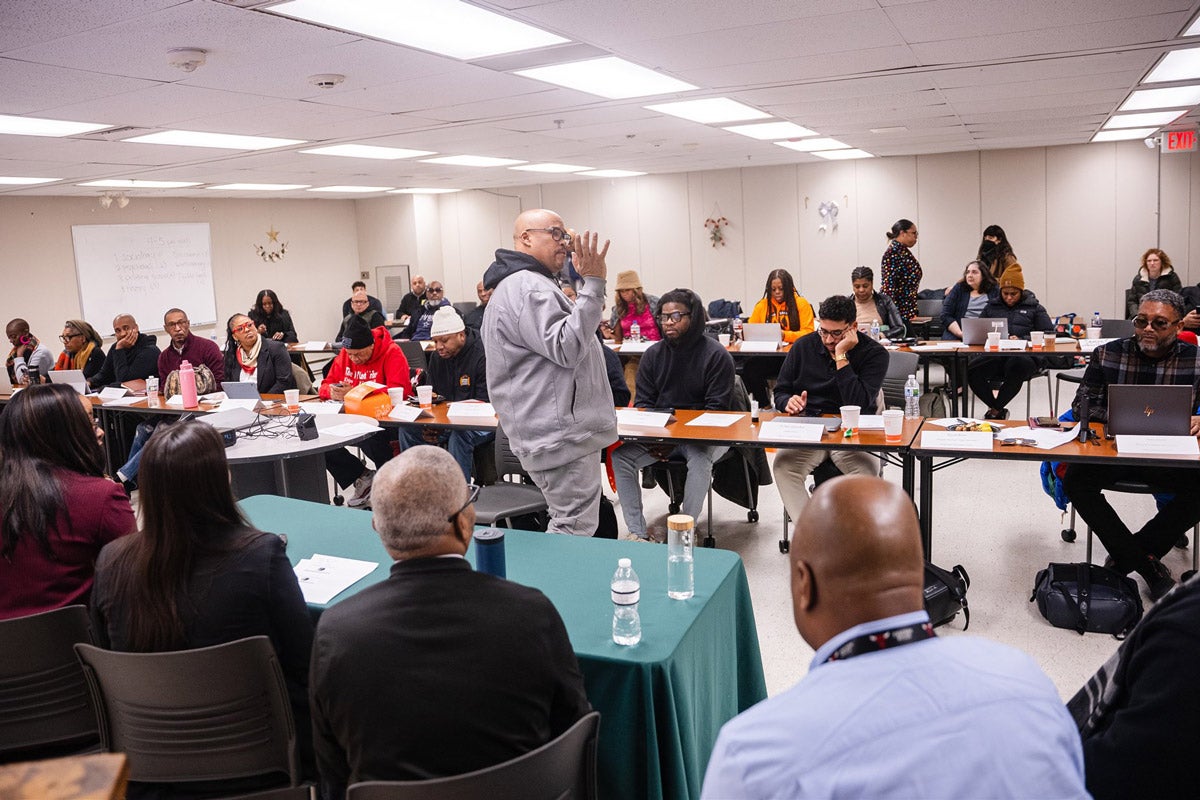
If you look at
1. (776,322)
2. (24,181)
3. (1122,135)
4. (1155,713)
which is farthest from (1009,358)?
(24,181)

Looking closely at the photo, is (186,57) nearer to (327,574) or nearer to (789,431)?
(327,574)

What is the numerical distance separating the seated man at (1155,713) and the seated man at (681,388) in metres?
3.04

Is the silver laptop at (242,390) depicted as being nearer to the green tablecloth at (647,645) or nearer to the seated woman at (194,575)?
the green tablecloth at (647,645)

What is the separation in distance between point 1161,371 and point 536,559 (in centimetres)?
303

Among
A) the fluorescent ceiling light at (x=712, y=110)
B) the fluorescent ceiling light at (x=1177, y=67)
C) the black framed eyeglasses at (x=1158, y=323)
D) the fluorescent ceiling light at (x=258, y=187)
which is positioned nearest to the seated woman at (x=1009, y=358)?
the fluorescent ceiling light at (x=1177, y=67)

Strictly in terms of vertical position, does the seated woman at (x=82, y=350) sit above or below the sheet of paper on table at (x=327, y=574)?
above

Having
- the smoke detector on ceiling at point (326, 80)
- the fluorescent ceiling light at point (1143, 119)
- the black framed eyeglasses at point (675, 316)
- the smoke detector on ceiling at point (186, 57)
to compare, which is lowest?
the black framed eyeglasses at point (675, 316)

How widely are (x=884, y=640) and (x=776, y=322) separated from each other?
7010mm

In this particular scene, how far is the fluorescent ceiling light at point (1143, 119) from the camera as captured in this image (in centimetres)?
794

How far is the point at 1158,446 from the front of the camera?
11.4 ft

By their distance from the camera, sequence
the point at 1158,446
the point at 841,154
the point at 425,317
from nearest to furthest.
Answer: the point at 1158,446
the point at 425,317
the point at 841,154

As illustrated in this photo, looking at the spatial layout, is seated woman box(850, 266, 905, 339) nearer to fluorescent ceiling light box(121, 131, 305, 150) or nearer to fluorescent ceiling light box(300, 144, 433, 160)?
fluorescent ceiling light box(300, 144, 433, 160)

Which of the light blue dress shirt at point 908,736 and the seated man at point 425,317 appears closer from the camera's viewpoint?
the light blue dress shirt at point 908,736

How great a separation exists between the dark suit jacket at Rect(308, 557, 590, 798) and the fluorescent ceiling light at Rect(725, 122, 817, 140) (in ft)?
21.5
